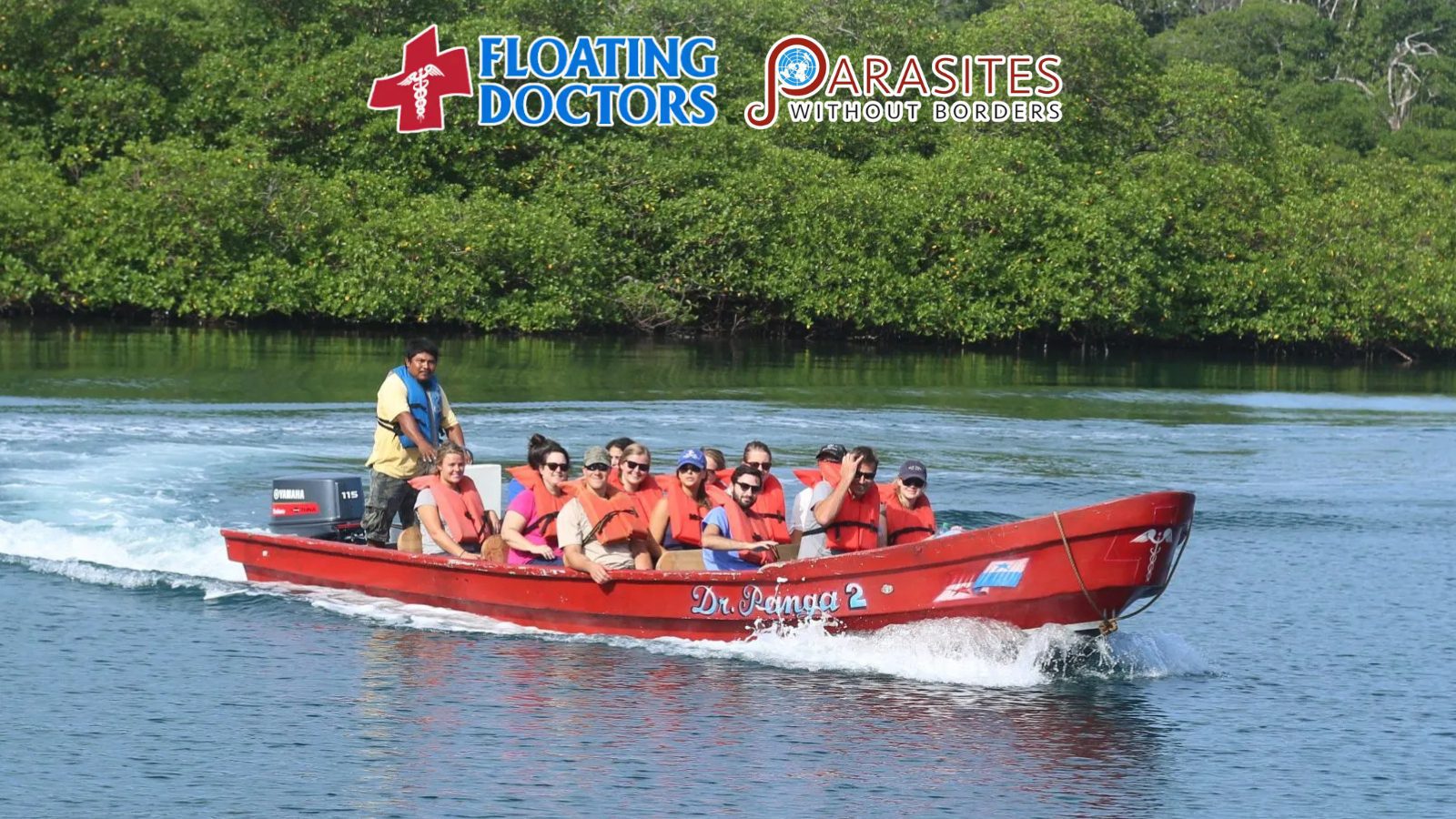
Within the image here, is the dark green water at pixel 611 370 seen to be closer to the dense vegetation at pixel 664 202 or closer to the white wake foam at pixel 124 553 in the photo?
the dense vegetation at pixel 664 202

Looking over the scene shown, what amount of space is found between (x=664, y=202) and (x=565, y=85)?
4412mm

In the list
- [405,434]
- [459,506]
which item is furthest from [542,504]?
[405,434]

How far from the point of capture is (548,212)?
4531 cm

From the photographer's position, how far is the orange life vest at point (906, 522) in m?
13.9

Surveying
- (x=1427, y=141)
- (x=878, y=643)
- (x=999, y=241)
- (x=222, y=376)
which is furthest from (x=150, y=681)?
(x=1427, y=141)

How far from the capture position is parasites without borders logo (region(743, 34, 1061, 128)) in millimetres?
48562

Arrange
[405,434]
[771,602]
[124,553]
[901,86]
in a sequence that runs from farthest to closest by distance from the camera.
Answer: [901,86], [124,553], [405,434], [771,602]

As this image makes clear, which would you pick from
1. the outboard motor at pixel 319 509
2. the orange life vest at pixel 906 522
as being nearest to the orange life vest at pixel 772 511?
the orange life vest at pixel 906 522

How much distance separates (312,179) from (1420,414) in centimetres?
2529

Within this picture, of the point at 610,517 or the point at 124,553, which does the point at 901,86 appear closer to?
the point at 124,553

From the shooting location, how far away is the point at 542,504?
1429cm

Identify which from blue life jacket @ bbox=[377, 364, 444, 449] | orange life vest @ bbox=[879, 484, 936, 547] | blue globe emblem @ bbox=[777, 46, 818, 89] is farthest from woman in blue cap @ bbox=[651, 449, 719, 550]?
blue globe emblem @ bbox=[777, 46, 818, 89]

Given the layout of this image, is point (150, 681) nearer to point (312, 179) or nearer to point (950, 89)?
point (312, 179)

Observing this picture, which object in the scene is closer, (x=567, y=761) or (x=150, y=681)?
(x=567, y=761)
